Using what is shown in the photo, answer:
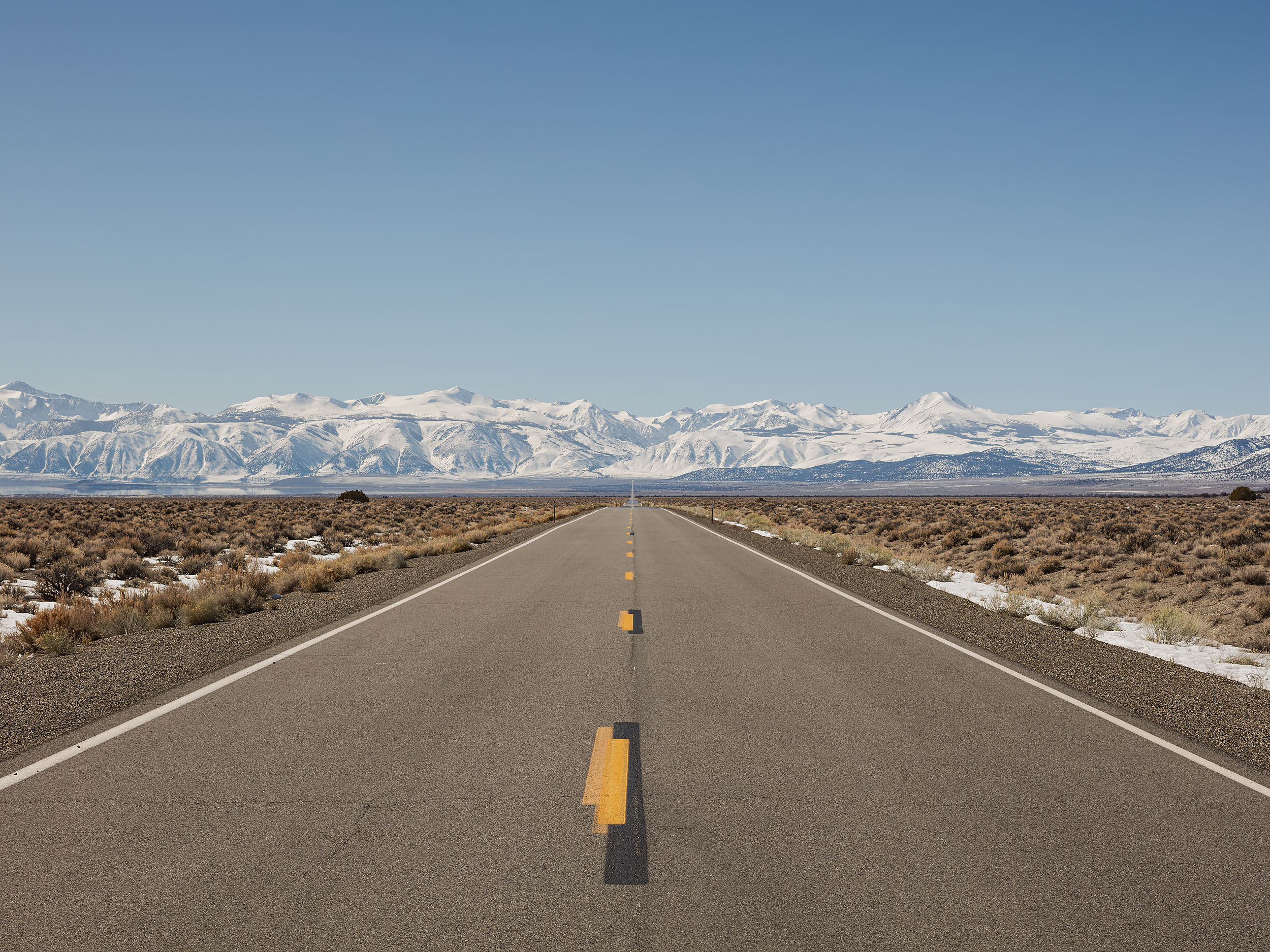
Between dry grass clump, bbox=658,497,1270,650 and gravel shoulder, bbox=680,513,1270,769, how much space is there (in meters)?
2.56

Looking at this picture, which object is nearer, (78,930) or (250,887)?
(78,930)

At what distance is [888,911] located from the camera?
3.72 m

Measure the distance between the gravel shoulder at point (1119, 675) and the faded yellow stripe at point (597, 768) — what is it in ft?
14.8

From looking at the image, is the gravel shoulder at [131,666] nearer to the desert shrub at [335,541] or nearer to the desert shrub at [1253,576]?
the desert shrub at [335,541]

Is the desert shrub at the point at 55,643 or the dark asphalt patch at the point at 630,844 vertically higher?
the desert shrub at the point at 55,643

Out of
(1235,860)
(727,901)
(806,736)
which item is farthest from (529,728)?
(1235,860)

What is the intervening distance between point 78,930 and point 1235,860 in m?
5.32

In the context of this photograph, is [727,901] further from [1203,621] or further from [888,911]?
[1203,621]

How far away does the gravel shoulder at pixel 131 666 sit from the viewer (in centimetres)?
695

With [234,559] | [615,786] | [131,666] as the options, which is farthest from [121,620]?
[234,559]

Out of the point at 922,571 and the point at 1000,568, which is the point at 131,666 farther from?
the point at 1000,568

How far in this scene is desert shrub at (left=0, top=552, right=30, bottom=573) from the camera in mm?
19500

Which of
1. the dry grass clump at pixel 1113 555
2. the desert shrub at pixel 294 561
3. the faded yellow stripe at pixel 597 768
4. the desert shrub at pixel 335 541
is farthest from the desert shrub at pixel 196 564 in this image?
the faded yellow stripe at pixel 597 768

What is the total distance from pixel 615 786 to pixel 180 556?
77.3 ft
